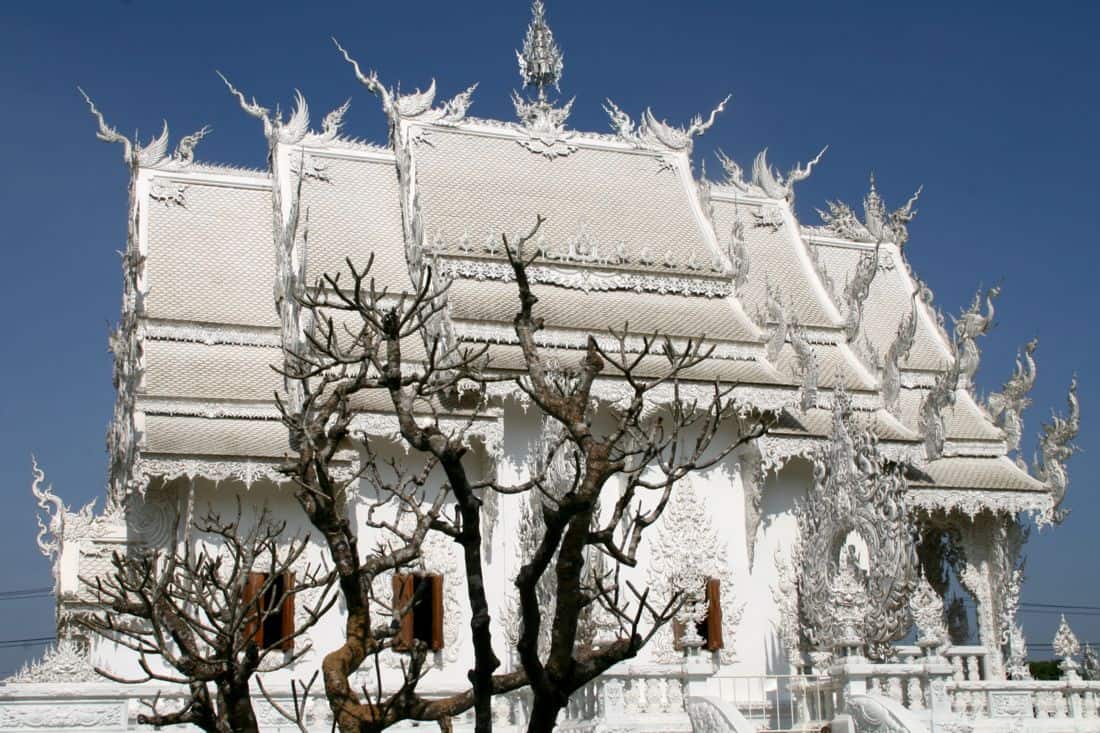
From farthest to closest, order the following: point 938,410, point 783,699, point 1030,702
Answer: point 938,410 < point 783,699 < point 1030,702

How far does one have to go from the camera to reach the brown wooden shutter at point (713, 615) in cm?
1712

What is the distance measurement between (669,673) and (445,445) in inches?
297

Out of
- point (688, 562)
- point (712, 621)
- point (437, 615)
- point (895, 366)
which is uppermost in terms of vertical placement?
point (895, 366)

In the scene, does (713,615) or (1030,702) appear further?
(713,615)

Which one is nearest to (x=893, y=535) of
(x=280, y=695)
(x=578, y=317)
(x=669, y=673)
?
(x=669, y=673)

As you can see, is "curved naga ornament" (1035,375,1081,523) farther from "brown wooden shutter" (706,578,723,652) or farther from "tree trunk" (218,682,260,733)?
"tree trunk" (218,682,260,733)

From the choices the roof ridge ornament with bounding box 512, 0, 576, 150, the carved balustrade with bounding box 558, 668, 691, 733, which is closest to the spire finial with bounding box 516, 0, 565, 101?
the roof ridge ornament with bounding box 512, 0, 576, 150

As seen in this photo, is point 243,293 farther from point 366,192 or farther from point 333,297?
point 366,192

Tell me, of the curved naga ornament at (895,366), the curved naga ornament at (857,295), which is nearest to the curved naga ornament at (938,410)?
the curved naga ornament at (895,366)

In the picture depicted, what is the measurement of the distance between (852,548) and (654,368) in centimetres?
345

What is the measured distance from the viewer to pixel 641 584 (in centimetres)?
1720

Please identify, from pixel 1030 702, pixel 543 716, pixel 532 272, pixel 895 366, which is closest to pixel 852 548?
pixel 1030 702

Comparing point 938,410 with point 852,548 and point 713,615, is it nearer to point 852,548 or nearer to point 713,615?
point 852,548

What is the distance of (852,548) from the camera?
1556cm
